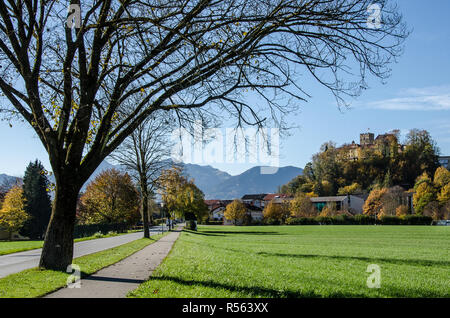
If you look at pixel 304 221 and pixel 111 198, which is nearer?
pixel 111 198

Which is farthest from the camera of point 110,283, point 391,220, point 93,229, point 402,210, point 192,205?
point 402,210

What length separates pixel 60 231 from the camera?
10.6 meters

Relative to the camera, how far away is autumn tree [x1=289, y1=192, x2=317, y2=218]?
Answer: 109 meters

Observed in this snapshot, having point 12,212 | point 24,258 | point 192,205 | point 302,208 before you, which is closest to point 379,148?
point 302,208

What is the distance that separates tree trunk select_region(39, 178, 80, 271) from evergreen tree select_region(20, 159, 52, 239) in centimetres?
5800

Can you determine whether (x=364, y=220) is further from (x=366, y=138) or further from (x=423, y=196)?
(x=366, y=138)

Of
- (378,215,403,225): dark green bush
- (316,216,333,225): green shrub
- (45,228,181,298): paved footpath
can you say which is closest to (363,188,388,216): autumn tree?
(316,216,333,225): green shrub

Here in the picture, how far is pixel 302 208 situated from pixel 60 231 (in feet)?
341

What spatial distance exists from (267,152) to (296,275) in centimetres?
361

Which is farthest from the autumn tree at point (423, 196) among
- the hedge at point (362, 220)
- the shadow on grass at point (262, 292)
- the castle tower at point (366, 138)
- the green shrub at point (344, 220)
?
the shadow on grass at point (262, 292)

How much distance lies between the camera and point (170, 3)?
9.33 meters

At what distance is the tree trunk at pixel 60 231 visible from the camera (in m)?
10.6
